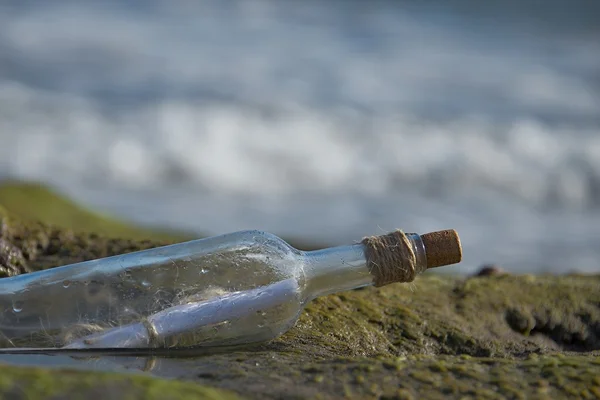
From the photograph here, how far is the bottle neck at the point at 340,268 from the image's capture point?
104 inches

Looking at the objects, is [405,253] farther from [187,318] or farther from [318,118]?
[318,118]

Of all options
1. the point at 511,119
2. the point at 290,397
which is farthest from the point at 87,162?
the point at 290,397

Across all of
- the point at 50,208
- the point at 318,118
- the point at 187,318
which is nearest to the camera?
the point at 187,318

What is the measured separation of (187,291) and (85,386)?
84 centimetres

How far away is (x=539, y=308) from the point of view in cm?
360

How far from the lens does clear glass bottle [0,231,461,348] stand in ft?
8.17

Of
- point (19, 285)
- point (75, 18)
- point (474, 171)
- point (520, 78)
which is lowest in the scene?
point (19, 285)

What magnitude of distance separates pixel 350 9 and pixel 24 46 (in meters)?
9.00

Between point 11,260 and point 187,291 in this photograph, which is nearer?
point 187,291

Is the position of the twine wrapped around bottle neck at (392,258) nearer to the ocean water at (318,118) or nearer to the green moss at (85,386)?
the green moss at (85,386)

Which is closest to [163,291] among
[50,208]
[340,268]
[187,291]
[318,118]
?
[187,291]

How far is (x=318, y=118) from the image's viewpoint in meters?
15.4

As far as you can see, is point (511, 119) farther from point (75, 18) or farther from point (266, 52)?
point (75, 18)

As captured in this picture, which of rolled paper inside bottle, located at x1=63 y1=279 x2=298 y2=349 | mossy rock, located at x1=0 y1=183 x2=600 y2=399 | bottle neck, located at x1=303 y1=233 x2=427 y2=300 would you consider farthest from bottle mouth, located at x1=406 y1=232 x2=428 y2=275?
rolled paper inside bottle, located at x1=63 y1=279 x2=298 y2=349
